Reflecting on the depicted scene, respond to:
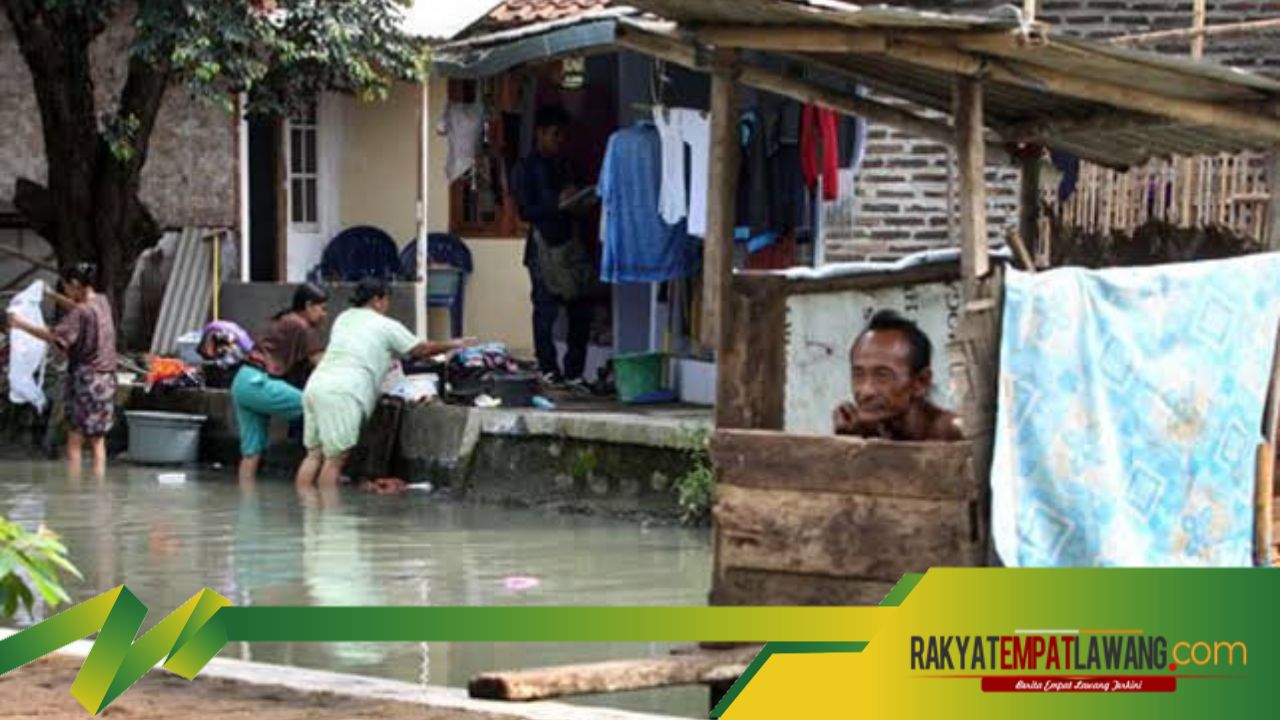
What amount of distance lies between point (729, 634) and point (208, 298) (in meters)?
15.6

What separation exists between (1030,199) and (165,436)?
32.5 ft

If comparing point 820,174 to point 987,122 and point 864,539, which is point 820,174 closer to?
point 987,122

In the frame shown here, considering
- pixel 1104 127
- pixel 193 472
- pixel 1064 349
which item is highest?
pixel 1104 127

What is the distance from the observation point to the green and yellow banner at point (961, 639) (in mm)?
6793

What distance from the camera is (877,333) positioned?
8.29 m

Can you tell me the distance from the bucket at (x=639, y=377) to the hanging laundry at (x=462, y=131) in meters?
2.87

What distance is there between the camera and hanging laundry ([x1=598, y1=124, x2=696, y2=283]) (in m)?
17.1

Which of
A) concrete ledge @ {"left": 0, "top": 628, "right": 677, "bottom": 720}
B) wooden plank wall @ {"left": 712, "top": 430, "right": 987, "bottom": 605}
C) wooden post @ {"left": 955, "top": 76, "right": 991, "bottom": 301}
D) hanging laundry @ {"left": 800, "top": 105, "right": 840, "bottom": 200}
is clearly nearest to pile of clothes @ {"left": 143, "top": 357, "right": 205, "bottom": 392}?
hanging laundry @ {"left": 800, "top": 105, "right": 840, "bottom": 200}

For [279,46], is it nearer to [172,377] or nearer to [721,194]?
[172,377]

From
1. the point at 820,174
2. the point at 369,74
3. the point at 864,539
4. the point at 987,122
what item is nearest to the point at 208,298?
the point at 369,74

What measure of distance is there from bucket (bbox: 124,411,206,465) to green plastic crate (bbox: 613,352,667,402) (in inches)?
130

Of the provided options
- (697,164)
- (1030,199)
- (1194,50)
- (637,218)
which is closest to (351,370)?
(637,218)

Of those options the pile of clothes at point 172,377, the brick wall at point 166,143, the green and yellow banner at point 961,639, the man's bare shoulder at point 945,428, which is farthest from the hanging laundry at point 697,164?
the green and yellow banner at point 961,639

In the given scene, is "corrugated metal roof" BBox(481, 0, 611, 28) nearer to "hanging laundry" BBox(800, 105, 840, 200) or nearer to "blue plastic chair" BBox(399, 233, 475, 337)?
"hanging laundry" BBox(800, 105, 840, 200)
